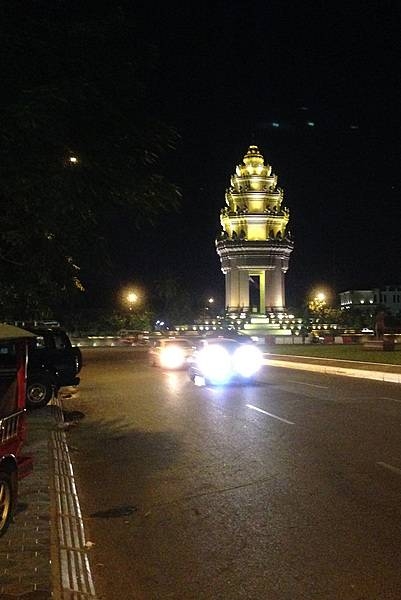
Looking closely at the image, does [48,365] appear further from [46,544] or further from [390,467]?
[46,544]

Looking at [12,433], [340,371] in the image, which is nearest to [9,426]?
[12,433]

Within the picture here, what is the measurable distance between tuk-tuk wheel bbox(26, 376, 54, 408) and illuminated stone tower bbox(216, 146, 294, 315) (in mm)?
65426

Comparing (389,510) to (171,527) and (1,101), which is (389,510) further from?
(1,101)

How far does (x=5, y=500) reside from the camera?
6348mm

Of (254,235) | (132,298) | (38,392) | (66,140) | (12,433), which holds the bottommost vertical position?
(38,392)

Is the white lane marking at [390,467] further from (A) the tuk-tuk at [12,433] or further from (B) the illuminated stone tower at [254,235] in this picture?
(B) the illuminated stone tower at [254,235]

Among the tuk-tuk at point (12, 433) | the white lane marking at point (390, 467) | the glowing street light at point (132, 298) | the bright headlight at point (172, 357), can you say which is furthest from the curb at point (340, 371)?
the glowing street light at point (132, 298)

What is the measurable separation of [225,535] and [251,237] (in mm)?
78383

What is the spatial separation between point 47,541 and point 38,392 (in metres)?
12.0

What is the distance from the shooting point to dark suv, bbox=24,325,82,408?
17812mm

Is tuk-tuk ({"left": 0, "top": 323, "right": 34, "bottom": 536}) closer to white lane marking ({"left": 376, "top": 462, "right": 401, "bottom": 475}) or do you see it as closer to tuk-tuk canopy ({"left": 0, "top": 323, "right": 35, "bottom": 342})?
tuk-tuk canopy ({"left": 0, "top": 323, "right": 35, "bottom": 342})

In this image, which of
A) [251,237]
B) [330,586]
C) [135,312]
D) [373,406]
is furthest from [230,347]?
[135,312]

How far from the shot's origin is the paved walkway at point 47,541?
16.7ft

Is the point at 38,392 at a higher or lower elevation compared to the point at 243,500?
higher
